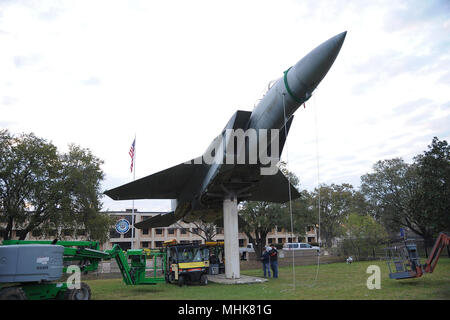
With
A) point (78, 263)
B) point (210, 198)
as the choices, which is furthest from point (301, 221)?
point (78, 263)

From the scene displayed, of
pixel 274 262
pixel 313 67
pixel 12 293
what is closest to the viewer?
pixel 12 293

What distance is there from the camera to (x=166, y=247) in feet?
54.9

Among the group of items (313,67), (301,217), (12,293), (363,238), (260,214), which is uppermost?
(313,67)

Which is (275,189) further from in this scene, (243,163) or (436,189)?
(436,189)

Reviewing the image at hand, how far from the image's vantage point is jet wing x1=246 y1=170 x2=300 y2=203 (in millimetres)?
20630

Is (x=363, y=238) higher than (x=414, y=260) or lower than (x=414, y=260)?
lower

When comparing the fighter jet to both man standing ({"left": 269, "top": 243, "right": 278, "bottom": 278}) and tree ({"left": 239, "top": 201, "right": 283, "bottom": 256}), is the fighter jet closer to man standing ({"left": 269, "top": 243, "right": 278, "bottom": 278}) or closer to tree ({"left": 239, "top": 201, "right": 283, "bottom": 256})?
man standing ({"left": 269, "top": 243, "right": 278, "bottom": 278})

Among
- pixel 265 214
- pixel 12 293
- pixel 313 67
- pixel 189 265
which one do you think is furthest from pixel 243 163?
pixel 265 214

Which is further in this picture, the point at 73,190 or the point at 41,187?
the point at 73,190

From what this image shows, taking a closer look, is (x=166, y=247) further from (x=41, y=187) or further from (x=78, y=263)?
(x=41, y=187)

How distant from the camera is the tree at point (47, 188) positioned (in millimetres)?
24781

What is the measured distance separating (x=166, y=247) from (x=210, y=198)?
11.2ft

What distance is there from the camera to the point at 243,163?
14.7m

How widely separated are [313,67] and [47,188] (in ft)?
76.2
